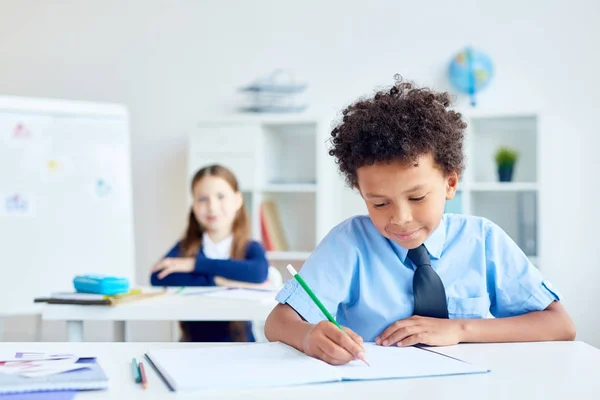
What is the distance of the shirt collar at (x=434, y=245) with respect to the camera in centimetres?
146

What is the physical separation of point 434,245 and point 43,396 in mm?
805

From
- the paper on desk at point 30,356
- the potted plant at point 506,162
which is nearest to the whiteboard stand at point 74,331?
the paper on desk at point 30,356

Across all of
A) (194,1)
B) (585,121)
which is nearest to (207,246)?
(194,1)

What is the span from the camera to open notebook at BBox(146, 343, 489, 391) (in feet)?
3.30

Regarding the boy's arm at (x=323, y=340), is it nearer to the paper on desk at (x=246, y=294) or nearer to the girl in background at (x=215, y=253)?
the paper on desk at (x=246, y=294)

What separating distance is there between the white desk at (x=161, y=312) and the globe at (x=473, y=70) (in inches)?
78.9

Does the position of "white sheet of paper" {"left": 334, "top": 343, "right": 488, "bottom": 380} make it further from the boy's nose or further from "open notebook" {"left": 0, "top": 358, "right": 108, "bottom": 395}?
"open notebook" {"left": 0, "top": 358, "right": 108, "bottom": 395}

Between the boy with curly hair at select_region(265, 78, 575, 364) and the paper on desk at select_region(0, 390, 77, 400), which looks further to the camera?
the boy with curly hair at select_region(265, 78, 575, 364)

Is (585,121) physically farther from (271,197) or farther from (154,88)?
(154,88)

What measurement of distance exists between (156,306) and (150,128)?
2.20 metres

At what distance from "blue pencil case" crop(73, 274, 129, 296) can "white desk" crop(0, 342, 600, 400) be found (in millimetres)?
1015

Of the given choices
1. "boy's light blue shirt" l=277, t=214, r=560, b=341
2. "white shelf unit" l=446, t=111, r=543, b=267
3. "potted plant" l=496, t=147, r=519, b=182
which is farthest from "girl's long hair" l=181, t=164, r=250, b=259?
"boy's light blue shirt" l=277, t=214, r=560, b=341

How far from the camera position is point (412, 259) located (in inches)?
57.0

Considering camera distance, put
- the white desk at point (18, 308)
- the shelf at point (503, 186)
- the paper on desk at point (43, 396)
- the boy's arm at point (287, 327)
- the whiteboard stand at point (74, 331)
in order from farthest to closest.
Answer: the shelf at point (503, 186) → the white desk at point (18, 308) → the whiteboard stand at point (74, 331) → the boy's arm at point (287, 327) → the paper on desk at point (43, 396)
